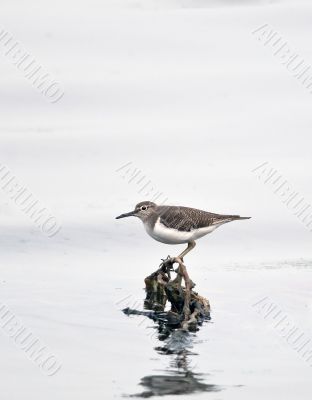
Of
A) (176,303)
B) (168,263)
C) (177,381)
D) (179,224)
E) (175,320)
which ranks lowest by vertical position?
(177,381)

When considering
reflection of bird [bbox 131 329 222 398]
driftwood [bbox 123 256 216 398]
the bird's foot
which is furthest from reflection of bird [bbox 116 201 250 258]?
reflection of bird [bbox 131 329 222 398]

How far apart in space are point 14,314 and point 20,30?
48.2ft

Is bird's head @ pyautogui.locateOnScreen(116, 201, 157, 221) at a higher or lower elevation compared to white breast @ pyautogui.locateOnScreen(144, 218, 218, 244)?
higher

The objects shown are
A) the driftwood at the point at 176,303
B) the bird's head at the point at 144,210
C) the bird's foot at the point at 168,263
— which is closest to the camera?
the driftwood at the point at 176,303

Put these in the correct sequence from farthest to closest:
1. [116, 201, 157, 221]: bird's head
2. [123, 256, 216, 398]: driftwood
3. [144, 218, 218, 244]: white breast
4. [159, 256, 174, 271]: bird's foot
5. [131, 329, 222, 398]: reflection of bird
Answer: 1. [116, 201, 157, 221]: bird's head
2. [144, 218, 218, 244]: white breast
3. [159, 256, 174, 271]: bird's foot
4. [123, 256, 216, 398]: driftwood
5. [131, 329, 222, 398]: reflection of bird

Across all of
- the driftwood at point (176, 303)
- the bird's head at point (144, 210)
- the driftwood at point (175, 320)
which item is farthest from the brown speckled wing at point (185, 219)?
the driftwood at point (176, 303)

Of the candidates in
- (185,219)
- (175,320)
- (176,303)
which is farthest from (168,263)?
(185,219)

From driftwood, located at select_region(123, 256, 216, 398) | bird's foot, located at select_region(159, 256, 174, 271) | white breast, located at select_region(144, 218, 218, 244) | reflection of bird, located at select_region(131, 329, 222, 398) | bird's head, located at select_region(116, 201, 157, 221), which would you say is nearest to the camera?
reflection of bird, located at select_region(131, 329, 222, 398)

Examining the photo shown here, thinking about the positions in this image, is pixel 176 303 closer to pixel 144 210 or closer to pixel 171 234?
pixel 171 234

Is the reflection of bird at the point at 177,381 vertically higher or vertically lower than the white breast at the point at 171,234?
lower

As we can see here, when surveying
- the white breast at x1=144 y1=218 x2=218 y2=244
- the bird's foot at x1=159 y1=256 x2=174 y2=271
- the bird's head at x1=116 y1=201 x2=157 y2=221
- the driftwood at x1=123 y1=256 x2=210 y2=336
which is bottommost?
the driftwood at x1=123 y1=256 x2=210 y2=336

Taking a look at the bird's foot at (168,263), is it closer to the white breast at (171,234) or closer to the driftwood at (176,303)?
the driftwood at (176,303)

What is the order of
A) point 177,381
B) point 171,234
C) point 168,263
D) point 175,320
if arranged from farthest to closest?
point 171,234, point 168,263, point 175,320, point 177,381

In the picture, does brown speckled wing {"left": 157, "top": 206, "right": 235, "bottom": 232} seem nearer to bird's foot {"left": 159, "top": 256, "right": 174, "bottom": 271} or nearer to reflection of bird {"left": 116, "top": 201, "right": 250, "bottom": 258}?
reflection of bird {"left": 116, "top": 201, "right": 250, "bottom": 258}
